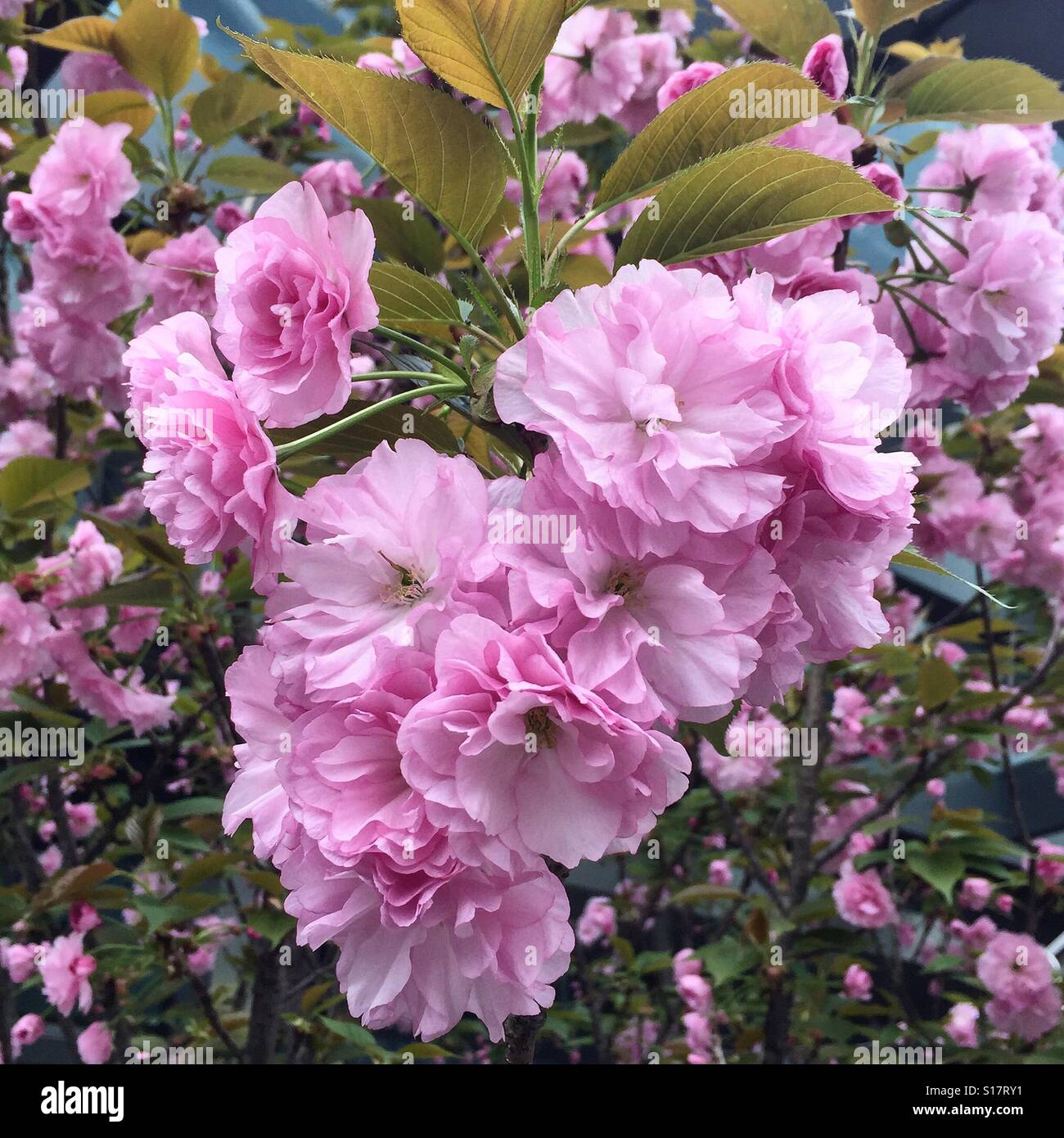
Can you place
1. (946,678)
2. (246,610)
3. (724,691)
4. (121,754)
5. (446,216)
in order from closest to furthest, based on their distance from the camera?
1. (724,691)
2. (446,216)
3. (246,610)
4. (946,678)
5. (121,754)

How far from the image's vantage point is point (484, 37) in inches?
19.9

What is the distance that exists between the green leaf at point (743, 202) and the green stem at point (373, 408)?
128 millimetres

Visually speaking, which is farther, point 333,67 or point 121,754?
point 121,754

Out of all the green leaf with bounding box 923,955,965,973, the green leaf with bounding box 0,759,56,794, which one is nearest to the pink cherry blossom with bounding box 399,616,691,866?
the green leaf with bounding box 0,759,56,794

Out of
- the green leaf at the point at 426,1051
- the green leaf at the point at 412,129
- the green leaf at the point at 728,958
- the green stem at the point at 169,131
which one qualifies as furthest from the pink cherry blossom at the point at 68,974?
the green leaf at the point at 412,129

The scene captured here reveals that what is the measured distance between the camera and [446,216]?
55 centimetres

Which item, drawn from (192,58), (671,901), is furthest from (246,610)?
(671,901)

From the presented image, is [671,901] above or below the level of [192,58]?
below

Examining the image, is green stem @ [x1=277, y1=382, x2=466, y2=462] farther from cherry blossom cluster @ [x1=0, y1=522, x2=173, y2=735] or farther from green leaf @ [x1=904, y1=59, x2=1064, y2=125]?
cherry blossom cluster @ [x1=0, y1=522, x2=173, y2=735]

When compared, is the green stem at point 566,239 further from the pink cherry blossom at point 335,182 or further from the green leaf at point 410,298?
the pink cherry blossom at point 335,182

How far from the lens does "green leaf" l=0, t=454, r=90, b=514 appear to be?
4.01 ft

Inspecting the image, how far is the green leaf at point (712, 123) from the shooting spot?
1.78ft
